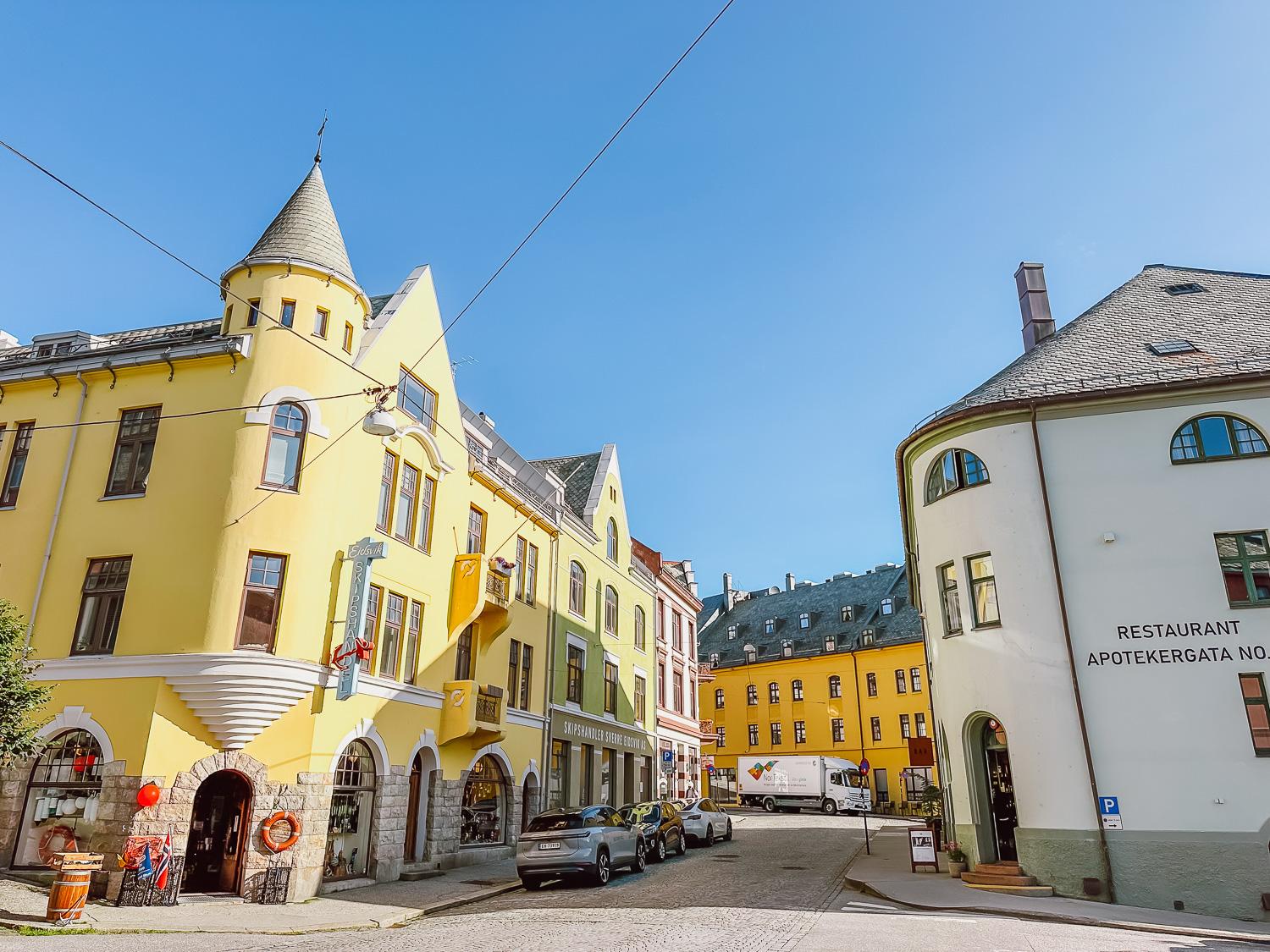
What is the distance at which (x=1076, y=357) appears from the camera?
2147cm

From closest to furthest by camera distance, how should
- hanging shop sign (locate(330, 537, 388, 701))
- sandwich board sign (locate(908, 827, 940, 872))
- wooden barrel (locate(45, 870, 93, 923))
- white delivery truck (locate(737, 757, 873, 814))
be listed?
wooden barrel (locate(45, 870, 93, 923)) → hanging shop sign (locate(330, 537, 388, 701)) → sandwich board sign (locate(908, 827, 940, 872)) → white delivery truck (locate(737, 757, 873, 814))

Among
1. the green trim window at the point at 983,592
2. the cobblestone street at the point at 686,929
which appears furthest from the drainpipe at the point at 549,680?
the green trim window at the point at 983,592

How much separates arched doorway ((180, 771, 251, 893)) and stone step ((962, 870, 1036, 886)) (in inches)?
575

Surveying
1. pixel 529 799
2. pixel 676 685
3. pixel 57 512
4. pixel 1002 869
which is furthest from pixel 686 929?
pixel 676 685

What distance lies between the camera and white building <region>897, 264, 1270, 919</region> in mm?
16875

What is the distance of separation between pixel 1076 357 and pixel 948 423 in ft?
12.1

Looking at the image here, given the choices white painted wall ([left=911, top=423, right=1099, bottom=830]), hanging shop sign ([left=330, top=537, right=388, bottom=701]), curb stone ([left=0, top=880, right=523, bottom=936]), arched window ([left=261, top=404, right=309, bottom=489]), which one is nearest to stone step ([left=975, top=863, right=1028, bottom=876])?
white painted wall ([left=911, top=423, right=1099, bottom=830])

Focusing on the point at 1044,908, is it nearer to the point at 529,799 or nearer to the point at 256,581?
the point at 529,799

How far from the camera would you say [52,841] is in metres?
16.6

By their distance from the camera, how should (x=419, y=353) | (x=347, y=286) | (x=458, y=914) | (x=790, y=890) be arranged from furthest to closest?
(x=419, y=353)
(x=347, y=286)
(x=790, y=890)
(x=458, y=914)

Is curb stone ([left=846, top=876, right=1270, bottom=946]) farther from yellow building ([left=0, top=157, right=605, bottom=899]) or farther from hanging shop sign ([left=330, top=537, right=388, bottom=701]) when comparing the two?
hanging shop sign ([left=330, top=537, right=388, bottom=701])

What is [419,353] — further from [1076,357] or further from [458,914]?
[1076,357]

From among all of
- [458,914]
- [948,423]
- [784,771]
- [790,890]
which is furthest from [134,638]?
[784,771]

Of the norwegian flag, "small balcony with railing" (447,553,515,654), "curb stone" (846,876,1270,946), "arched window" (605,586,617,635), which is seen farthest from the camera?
"arched window" (605,586,617,635)
